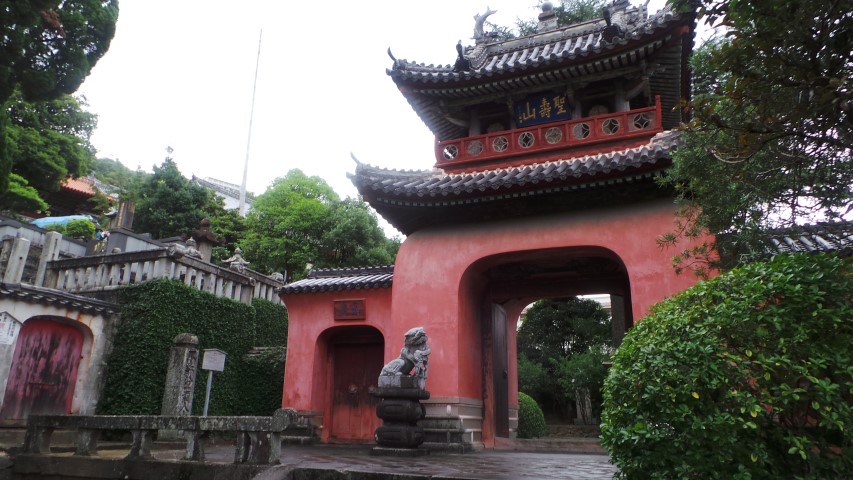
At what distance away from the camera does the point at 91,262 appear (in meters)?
12.2

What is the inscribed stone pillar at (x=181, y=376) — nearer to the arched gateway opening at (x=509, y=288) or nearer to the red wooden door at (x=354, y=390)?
the red wooden door at (x=354, y=390)

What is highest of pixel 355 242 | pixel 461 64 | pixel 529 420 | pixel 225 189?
pixel 225 189

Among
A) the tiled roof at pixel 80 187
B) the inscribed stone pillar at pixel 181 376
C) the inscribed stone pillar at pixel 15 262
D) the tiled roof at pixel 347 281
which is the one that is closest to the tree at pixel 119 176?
the tiled roof at pixel 80 187

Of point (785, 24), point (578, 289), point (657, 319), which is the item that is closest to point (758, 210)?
point (657, 319)

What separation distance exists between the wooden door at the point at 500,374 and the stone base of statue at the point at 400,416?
2.94 meters

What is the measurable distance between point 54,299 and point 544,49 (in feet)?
36.6

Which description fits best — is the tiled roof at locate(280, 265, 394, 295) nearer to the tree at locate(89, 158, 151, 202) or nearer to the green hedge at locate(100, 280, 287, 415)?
the green hedge at locate(100, 280, 287, 415)

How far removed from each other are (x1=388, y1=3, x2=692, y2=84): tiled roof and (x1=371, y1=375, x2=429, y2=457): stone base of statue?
236 inches

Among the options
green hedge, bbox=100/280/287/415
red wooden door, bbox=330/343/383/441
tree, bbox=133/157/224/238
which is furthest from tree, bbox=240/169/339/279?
red wooden door, bbox=330/343/383/441

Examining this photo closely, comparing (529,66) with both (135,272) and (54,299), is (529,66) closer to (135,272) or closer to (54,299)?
(135,272)

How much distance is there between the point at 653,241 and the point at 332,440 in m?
7.34

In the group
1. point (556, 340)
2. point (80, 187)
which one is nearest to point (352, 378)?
point (556, 340)

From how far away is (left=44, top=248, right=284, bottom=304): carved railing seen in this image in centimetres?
1158

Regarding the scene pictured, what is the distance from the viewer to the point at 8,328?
373 inches
